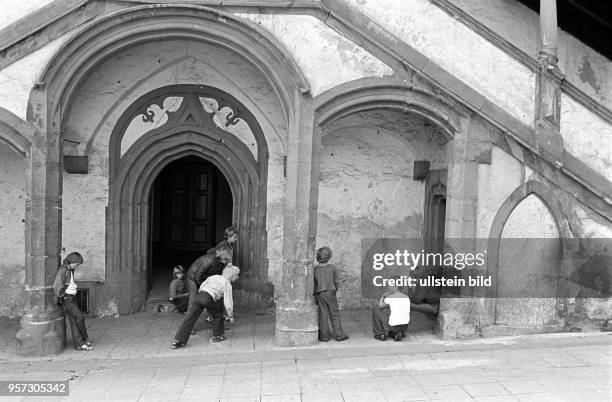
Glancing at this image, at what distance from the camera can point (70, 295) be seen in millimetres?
7902

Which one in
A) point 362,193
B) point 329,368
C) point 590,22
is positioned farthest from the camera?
point 590,22

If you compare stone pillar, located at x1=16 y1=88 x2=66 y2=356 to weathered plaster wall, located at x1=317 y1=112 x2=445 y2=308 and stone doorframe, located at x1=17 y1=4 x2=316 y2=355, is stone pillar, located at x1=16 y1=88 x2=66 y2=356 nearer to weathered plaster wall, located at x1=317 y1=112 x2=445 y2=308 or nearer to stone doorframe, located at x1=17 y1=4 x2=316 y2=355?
stone doorframe, located at x1=17 y1=4 x2=316 y2=355

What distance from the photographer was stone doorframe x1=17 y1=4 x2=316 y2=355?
7727 millimetres

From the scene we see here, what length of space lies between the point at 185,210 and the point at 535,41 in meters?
8.46

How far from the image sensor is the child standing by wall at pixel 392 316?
8.18m

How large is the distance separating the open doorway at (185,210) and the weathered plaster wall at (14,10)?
5.78 metres

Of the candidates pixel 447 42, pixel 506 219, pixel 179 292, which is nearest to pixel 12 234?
pixel 179 292

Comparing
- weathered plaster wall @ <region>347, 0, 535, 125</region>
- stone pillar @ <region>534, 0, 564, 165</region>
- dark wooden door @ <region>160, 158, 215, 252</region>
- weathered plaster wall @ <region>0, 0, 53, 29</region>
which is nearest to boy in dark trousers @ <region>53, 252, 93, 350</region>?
weathered plaster wall @ <region>0, 0, 53, 29</region>

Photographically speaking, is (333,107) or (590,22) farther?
(590,22)

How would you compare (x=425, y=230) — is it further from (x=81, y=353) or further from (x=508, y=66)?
(x=81, y=353)

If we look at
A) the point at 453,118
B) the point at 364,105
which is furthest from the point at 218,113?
the point at 453,118

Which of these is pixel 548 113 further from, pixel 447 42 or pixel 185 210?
pixel 185 210

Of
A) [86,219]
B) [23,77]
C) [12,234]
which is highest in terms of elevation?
[23,77]

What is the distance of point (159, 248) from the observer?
1415 cm
